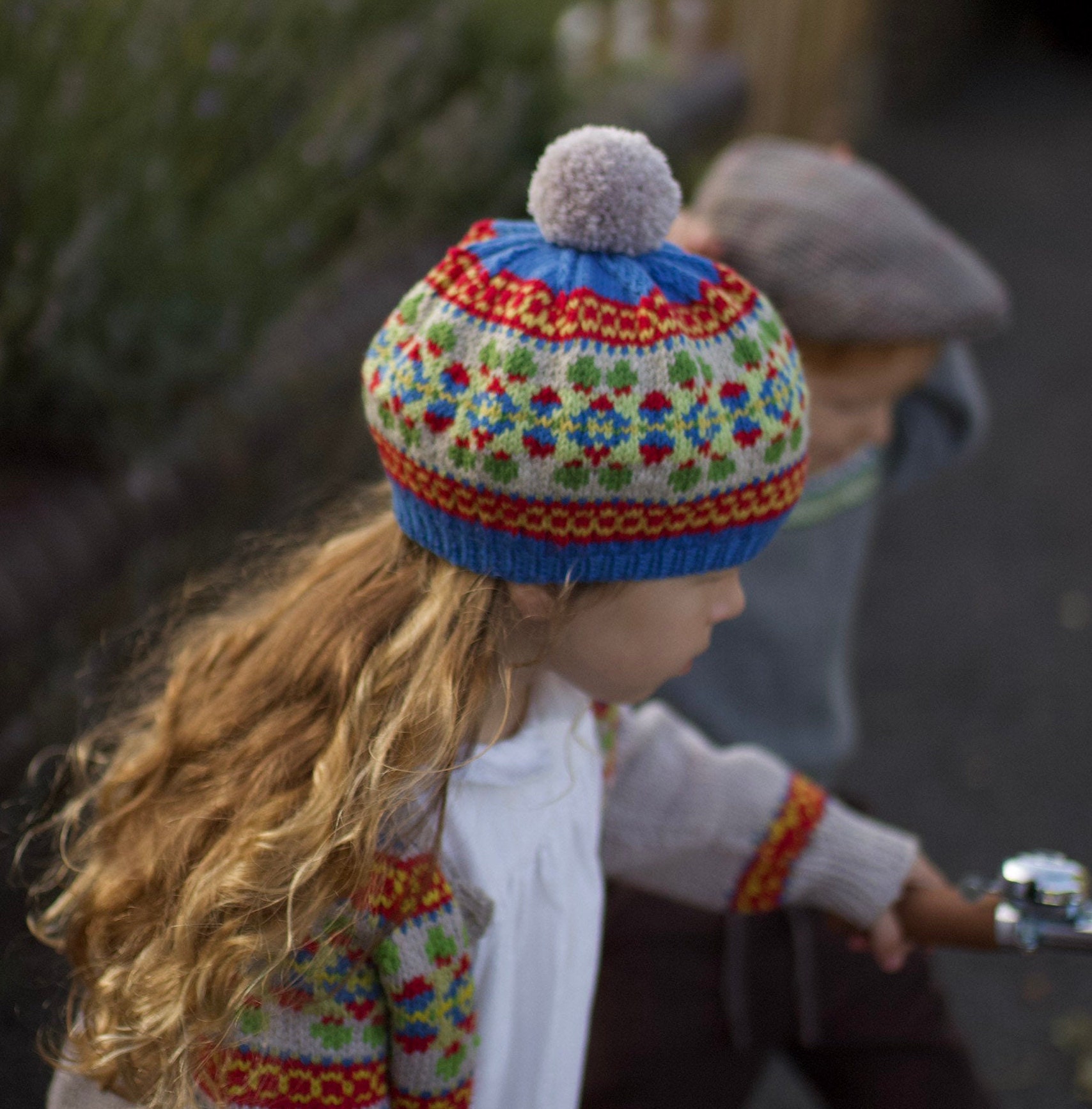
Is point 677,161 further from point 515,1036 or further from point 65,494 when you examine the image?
point 515,1036

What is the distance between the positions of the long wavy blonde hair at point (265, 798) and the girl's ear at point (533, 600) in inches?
0.5

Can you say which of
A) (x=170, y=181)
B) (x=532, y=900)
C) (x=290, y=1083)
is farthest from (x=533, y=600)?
(x=170, y=181)

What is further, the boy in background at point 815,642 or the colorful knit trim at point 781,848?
the boy in background at point 815,642

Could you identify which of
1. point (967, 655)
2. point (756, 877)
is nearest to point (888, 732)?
point (967, 655)

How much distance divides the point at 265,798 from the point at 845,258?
1.28m

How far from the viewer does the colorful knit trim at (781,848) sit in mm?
1563

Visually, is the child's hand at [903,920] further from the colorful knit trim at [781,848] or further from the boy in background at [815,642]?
the boy in background at [815,642]

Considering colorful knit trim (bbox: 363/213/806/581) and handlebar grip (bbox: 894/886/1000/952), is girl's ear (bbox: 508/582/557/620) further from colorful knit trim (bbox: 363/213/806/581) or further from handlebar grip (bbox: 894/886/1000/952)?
handlebar grip (bbox: 894/886/1000/952)

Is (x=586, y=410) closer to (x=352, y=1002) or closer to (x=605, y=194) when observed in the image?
(x=605, y=194)

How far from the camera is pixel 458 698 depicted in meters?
1.21

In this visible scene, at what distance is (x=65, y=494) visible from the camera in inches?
92.7

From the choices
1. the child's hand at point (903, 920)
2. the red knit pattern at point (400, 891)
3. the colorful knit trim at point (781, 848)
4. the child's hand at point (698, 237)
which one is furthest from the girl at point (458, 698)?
the child's hand at point (698, 237)

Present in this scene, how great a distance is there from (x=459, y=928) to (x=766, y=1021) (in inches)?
31.4

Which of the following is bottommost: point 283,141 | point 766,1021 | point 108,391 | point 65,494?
point 766,1021
